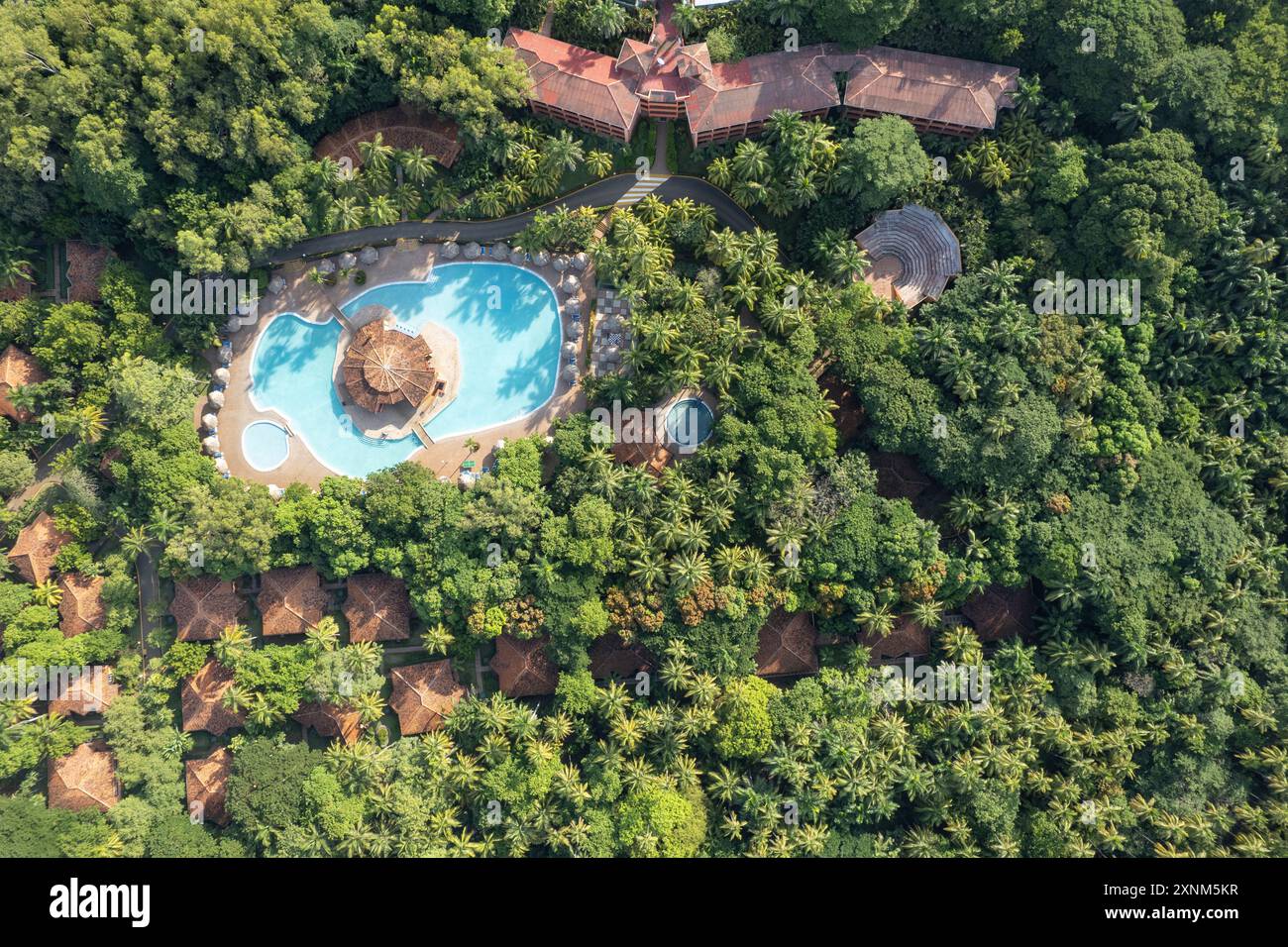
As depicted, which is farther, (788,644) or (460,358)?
(460,358)

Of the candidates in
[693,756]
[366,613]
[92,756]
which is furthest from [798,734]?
[92,756]

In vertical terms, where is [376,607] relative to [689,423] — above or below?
below

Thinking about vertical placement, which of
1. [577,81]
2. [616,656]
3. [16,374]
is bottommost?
[616,656]

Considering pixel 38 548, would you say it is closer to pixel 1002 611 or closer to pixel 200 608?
pixel 200 608

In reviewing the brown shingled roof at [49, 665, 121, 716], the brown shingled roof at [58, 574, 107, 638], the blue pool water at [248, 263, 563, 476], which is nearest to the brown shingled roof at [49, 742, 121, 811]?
the brown shingled roof at [49, 665, 121, 716]

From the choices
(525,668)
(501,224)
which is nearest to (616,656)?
(525,668)

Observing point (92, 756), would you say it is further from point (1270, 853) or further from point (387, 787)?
point (1270, 853)
